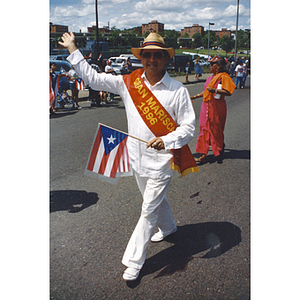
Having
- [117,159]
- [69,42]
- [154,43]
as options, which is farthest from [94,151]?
[154,43]

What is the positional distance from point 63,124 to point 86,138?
5.73 ft

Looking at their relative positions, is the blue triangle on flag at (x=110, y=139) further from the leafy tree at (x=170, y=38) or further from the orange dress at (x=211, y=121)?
the orange dress at (x=211, y=121)

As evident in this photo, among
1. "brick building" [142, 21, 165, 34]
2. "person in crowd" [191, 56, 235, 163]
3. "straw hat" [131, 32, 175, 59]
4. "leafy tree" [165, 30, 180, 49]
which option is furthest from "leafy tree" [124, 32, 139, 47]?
"person in crowd" [191, 56, 235, 163]

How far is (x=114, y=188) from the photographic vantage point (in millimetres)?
4152

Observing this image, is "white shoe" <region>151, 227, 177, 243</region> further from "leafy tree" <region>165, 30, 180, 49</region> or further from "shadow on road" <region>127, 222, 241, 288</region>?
"leafy tree" <region>165, 30, 180, 49</region>

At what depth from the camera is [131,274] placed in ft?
7.67

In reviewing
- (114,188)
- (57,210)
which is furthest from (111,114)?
(57,210)

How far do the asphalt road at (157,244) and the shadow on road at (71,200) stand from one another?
1cm

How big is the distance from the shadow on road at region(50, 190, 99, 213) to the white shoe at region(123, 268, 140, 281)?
1.37 metres

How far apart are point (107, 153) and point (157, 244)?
103 centimetres

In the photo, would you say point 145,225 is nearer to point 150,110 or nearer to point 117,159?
point 117,159

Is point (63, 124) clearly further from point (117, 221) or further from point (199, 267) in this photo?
point (199, 267)

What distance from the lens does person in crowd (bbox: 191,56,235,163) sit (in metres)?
4.98

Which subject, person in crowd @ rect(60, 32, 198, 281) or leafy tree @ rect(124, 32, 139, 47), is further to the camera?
leafy tree @ rect(124, 32, 139, 47)
